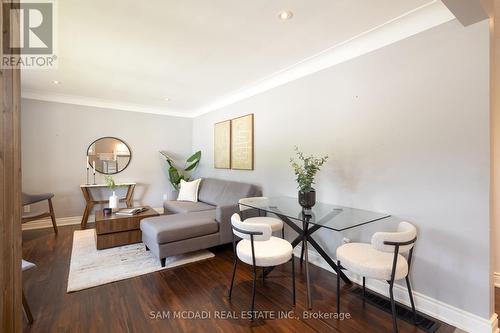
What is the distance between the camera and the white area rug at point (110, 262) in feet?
7.95

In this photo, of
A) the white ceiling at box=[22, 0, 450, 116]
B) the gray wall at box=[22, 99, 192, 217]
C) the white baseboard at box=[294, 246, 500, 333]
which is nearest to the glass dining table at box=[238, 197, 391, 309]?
the white baseboard at box=[294, 246, 500, 333]

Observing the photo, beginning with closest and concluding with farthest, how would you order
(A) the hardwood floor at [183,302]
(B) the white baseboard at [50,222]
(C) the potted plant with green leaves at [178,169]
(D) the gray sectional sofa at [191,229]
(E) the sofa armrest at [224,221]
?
(A) the hardwood floor at [183,302]
(D) the gray sectional sofa at [191,229]
(E) the sofa armrest at [224,221]
(B) the white baseboard at [50,222]
(C) the potted plant with green leaves at [178,169]

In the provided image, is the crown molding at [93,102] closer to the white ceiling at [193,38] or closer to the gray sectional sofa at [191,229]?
the white ceiling at [193,38]

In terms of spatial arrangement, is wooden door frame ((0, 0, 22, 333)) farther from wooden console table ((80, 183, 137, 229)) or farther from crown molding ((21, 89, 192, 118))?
crown molding ((21, 89, 192, 118))

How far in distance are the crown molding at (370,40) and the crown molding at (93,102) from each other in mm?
2864

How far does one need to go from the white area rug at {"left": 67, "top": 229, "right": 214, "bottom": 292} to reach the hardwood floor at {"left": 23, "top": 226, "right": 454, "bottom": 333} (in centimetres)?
10

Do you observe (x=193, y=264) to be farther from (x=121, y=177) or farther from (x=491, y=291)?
(x=121, y=177)

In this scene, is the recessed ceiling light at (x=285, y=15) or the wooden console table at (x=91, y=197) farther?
the wooden console table at (x=91, y=197)

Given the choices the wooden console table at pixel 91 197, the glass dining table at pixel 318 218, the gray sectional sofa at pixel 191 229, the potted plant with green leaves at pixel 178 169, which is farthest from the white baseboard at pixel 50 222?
the glass dining table at pixel 318 218

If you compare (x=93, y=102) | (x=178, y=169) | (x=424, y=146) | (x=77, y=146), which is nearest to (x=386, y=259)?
(x=424, y=146)

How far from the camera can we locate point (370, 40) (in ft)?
7.38

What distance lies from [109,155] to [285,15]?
4406mm

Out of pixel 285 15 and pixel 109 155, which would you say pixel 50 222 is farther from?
pixel 285 15

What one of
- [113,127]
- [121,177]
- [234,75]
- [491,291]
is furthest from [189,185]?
[491,291]
